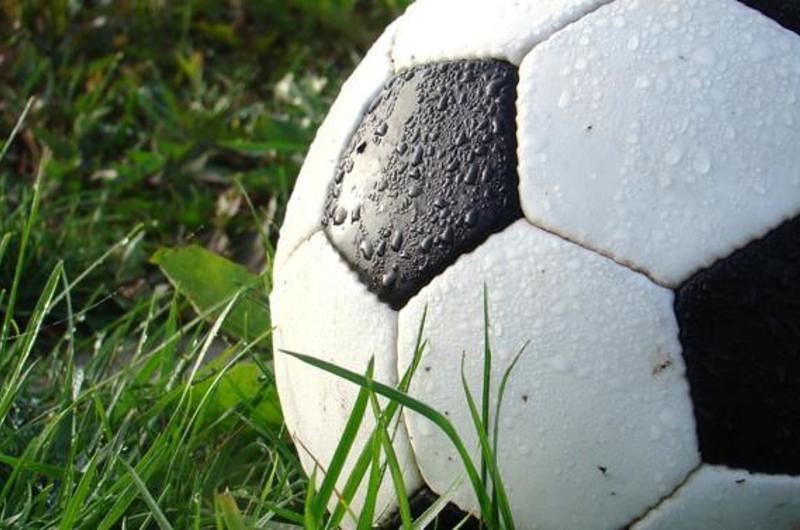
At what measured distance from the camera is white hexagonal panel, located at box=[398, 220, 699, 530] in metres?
1.64

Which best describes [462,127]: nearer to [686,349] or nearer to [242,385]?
[686,349]

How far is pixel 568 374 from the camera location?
1652 millimetres

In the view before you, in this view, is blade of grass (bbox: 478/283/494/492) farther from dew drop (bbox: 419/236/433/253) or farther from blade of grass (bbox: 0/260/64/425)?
blade of grass (bbox: 0/260/64/425)

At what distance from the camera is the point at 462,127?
1.76m

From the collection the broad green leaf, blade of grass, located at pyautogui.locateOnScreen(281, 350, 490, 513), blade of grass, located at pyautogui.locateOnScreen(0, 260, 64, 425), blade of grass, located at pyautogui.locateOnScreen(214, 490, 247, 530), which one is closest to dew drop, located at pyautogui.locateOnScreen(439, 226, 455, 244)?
blade of grass, located at pyautogui.locateOnScreen(281, 350, 490, 513)

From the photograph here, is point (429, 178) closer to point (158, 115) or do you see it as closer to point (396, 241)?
point (396, 241)

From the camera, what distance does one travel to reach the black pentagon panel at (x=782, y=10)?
5.70 feet

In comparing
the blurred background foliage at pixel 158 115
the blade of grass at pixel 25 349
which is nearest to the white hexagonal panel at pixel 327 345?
the blade of grass at pixel 25 349

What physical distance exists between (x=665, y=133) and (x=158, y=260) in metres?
1.18

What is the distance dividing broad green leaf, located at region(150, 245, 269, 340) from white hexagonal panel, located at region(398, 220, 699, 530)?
2.68 feet

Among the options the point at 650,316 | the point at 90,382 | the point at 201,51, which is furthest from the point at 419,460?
the point at 201,51

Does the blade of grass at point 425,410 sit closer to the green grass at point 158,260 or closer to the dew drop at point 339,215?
the green grass at point 158,260

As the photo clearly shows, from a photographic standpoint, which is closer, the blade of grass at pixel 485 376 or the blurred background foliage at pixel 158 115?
the blade of grass at pixel 485 376

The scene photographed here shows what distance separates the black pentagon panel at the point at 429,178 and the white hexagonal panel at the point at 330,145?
0.19 feet
